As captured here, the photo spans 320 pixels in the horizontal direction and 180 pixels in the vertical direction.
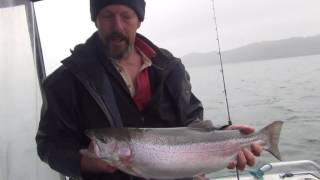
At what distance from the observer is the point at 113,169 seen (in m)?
3.22

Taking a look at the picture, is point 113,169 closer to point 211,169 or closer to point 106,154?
point 106,154

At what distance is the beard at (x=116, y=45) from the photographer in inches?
143

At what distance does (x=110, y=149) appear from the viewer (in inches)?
120

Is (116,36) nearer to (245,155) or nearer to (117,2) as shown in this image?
(117,2)

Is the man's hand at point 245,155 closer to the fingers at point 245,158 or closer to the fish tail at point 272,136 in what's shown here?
the fingers at point 245,158

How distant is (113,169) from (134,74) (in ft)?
2.89

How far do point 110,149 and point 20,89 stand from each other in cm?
151

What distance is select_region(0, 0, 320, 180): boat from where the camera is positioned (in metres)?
3.90

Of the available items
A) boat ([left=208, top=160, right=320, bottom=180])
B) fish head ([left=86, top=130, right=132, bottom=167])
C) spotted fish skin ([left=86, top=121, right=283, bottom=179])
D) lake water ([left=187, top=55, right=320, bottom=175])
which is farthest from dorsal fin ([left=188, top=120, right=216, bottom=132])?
lake water ([left=187, top=55, right=320, bottom=175])

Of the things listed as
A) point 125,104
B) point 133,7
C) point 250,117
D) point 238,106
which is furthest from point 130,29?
point 238,106

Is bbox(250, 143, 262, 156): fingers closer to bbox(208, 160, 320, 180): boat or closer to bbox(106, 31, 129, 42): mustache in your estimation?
bbox(106, 31, 129, 42): mustache

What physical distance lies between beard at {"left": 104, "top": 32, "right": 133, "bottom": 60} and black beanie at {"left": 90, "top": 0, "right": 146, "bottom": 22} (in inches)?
10.6

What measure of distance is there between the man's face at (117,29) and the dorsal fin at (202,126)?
0.78m

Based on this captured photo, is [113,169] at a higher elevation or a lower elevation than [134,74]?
lower
